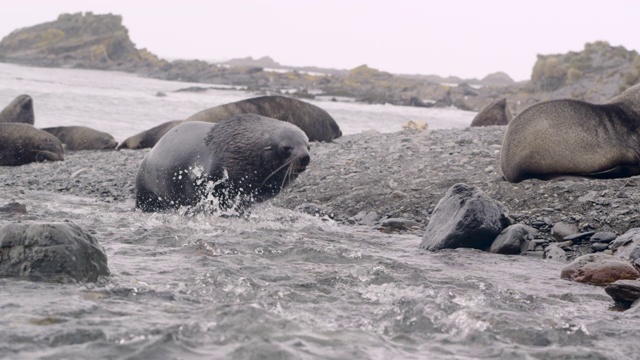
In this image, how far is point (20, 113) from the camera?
1944 centimetres

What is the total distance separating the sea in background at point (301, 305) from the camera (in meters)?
3.73

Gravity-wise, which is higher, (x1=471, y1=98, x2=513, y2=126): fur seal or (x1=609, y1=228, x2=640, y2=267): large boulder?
(x1=471, y1=98, x2=513, y2=126): fur seal

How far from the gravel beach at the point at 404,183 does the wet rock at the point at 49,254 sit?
423 centimetres

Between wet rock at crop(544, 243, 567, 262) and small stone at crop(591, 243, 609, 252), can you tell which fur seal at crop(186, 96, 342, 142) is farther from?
small stone at crop(591, 243, 609, 252)

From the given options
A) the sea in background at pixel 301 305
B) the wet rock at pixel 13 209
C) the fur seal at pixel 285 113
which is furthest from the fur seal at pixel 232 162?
the fur seal at pixel 285 113

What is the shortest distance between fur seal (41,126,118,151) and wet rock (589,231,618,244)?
12.6 metres

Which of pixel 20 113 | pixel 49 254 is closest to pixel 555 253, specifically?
pixel 49 254

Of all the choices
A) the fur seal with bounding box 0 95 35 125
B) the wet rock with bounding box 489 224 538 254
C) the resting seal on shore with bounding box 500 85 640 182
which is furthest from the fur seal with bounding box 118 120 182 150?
the wet rock with bounding box 489 224 538 254

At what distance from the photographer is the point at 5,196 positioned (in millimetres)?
10086

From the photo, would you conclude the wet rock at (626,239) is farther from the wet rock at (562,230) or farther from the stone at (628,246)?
the wet rock at (562,230)

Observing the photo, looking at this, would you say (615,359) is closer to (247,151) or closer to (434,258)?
(434,258)

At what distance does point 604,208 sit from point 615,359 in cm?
440

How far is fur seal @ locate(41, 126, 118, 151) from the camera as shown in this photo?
17719 millimetres

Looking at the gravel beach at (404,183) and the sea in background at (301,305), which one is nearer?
the sea in background at (301,305)
